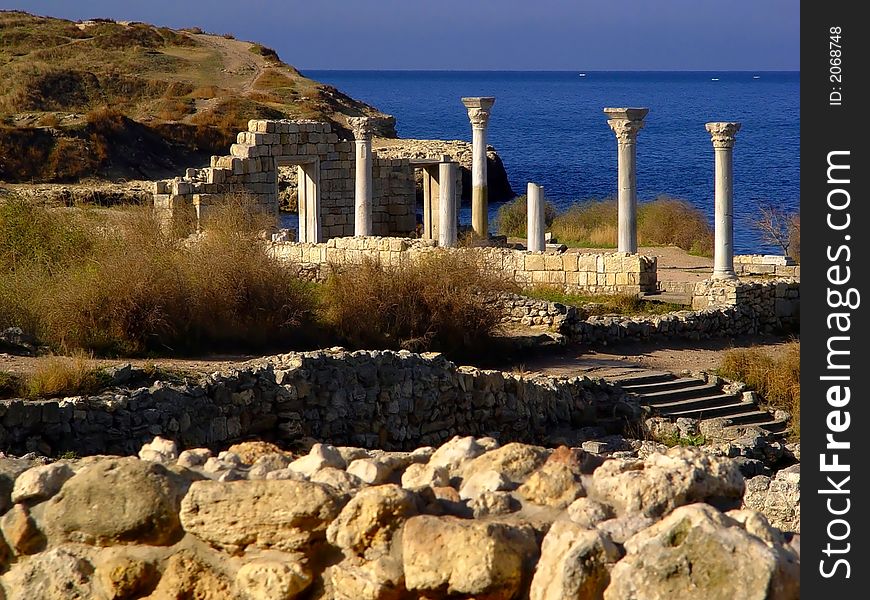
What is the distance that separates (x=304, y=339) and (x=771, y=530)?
15154 mm

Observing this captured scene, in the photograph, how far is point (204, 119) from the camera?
187ft

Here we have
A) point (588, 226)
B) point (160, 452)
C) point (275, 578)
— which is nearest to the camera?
point (275, 578)

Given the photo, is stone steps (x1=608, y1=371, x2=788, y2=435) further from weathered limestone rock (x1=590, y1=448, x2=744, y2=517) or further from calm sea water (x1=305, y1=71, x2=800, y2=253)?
calm sea water (x1=305, y1=71, x2=800, y2=253)

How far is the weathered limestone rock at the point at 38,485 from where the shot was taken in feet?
16.4

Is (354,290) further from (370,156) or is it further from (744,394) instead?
(370,156)

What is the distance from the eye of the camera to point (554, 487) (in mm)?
4586

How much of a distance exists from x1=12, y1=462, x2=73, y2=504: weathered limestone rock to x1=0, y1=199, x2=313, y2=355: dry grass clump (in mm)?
11562

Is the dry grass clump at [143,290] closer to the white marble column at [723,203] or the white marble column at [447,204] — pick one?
the white marble column at [447,204]

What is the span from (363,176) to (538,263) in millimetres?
5997

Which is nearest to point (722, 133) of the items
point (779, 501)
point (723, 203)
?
point (723, 203)

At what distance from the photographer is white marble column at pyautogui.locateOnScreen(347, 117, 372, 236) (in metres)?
28.9

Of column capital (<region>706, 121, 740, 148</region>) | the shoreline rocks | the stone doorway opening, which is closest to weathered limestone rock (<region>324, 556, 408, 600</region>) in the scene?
the shoreline rocks

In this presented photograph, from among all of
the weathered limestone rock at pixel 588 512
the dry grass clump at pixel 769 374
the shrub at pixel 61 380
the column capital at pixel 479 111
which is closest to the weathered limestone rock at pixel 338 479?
the weathered limestone rock at pixel 588 512

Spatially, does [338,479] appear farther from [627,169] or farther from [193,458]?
[627,169]
